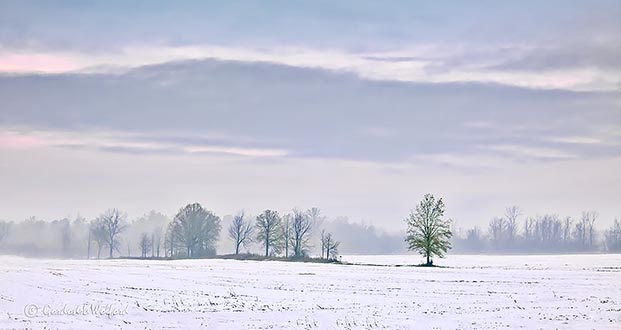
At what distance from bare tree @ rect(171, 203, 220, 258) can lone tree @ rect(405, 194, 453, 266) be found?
3015 inches

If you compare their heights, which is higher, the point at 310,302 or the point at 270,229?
the point at 270,229

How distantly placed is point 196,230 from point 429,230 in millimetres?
86108

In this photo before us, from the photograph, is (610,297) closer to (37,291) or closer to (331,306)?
(331,306)

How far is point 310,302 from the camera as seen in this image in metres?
53.5

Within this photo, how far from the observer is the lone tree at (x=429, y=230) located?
117 meters

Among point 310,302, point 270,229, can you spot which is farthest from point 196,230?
point 310,302

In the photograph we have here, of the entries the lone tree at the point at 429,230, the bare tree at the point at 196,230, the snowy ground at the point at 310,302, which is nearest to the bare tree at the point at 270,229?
the bare tree at the point at 196,230

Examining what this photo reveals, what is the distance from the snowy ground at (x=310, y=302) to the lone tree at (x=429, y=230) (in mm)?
35983

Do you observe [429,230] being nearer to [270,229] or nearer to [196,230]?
[270,229]

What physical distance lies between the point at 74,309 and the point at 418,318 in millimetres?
21629

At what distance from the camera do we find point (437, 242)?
117 m

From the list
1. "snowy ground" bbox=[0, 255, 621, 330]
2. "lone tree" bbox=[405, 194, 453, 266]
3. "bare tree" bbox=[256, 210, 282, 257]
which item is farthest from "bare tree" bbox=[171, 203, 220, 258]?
"snowy ground" bbox=[0, 255, 621, 330]

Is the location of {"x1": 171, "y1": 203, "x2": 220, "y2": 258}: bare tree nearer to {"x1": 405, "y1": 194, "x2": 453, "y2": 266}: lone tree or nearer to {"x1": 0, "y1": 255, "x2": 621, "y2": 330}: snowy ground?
{"x1": 405, "y1": 194, "x2": 453, "y2": 266}: lone tree

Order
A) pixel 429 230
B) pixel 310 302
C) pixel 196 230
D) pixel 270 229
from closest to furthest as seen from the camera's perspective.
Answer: pixel 310 302 → pixel 429 230 → pixel 270 229 → pixel 196 230
